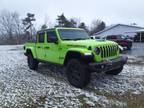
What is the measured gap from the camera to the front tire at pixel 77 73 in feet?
22.0

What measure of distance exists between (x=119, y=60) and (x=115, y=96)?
1524 millimetres

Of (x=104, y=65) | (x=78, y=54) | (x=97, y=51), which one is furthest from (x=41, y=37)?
(x=104, y=65)

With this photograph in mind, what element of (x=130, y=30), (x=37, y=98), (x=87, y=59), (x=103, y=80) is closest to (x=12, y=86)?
(x=37, y=98)

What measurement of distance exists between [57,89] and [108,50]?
2061mm

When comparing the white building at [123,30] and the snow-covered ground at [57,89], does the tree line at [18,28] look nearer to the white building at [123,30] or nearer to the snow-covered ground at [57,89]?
the white building at [123,30]

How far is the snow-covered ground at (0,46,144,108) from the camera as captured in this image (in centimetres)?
577

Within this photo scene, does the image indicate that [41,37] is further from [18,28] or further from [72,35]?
[18,28]

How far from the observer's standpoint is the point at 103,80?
311 inches

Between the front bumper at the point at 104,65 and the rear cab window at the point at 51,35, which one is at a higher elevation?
the rear cab window at the point at 51,35

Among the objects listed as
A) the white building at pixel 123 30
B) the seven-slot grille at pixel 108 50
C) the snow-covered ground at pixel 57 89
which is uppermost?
the white building at pixel 123 30

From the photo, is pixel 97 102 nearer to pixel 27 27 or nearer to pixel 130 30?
pixel 130 30

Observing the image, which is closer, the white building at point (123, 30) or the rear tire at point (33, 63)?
the rear tire at point (33, 63)

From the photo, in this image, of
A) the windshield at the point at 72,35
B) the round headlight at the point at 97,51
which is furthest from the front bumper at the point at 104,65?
the windshield at the point at 72,35

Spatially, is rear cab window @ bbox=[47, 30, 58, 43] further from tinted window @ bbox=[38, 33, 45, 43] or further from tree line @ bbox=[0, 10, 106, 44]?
tree line @ bbox=[0, 10, 106, 44]
